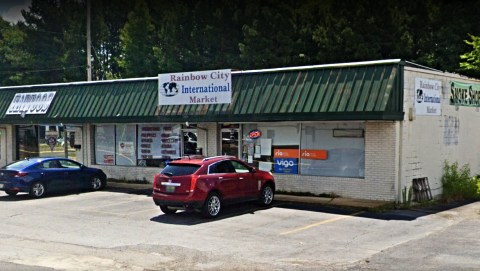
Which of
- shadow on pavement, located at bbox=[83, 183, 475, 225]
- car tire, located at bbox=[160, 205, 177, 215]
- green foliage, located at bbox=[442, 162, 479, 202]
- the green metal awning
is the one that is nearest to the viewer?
shadow on pavement, located at bbox=[83, 183, 475, 225]

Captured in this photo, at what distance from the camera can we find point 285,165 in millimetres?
19625

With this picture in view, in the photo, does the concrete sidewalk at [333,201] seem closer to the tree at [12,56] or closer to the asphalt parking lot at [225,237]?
the asphalt parking lot at [225,237]

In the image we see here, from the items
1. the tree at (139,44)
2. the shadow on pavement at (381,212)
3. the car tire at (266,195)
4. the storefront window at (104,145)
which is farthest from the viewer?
the tree at (139,44)

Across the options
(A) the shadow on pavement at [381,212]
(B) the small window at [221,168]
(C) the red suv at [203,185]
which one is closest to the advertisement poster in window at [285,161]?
(A) the shadow on pavement at [381,212]

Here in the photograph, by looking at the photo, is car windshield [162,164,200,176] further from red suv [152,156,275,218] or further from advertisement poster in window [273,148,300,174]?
advertisement poster in window [273,148,300,174]

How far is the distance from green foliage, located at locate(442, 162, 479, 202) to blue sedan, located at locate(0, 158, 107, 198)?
42.6 feet

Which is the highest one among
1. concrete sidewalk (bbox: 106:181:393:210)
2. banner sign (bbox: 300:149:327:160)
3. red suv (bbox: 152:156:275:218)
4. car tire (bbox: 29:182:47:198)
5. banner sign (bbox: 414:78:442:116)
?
banner sign (bbox: 414:78:442:116)

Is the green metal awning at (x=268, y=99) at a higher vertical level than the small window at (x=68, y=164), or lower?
higher

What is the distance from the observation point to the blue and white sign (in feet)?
63.6

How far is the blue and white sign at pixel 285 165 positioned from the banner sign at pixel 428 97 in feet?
15.0

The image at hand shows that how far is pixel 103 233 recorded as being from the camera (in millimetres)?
12992

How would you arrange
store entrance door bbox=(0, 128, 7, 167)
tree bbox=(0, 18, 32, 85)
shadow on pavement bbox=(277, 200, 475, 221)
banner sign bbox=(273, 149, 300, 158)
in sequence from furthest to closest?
tree bbox=(0, 18, 32, 85) → store entrance door bbox=(0, 128, 7, 167) → banner sign bbox=(273, 149, 300, 158) → shadow on pavement bbox=(277, 200, 475, 221)

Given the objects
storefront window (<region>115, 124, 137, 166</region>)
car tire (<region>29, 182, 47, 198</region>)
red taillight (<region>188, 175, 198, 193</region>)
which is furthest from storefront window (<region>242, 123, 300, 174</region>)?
car tire (<region>29, 182, 47, 198</region>)

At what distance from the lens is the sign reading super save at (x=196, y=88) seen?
19.9 metres
